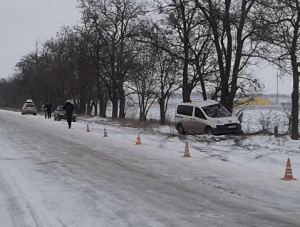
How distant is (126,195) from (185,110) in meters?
18.2

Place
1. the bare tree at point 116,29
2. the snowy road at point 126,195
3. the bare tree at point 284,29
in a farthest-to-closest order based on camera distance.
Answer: the bare tree at point 116,29 < the bare tree at point 284,29 < the snowy road at point 126,195

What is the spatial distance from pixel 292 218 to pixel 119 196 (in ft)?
10.2

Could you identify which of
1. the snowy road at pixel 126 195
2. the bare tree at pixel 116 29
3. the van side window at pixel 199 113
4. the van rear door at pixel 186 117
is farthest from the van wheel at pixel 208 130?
the bare tree at pixel 116 29

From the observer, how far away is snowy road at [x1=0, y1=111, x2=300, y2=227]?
702 cm

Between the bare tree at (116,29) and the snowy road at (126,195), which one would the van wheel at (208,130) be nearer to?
the snowy road at (126,195)

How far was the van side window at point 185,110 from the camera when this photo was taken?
2636cm

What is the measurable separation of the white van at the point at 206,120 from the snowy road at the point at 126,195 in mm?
9876

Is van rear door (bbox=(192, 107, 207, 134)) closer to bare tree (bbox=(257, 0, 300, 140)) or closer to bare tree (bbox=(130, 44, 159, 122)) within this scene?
bare tree (bbox=(257, 0, 300, 140))

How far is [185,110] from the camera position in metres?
26.8

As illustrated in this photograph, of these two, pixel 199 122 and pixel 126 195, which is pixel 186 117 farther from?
pixel 126 195

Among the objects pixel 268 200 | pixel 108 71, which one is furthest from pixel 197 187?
pixel 108 71

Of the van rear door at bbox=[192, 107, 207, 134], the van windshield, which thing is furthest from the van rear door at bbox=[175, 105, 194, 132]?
the van windshield

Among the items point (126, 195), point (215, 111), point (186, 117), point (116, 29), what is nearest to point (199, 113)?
point (215, 111)

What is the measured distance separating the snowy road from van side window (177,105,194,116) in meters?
11.5
